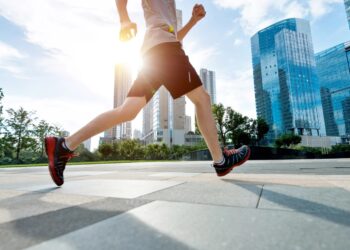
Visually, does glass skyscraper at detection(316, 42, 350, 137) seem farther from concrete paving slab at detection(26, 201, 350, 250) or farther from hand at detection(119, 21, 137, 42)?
concrete paving slab at detection(26, 201, 350, 250)

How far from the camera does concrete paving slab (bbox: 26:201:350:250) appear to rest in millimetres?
627

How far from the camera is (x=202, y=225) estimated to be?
0.80 m

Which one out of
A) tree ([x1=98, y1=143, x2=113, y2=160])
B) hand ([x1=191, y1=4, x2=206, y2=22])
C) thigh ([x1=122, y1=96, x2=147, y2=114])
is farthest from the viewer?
tree ([x1=98, y1=143, x2=113, y2=160])

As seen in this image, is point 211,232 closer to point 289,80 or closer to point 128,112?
point 128,112

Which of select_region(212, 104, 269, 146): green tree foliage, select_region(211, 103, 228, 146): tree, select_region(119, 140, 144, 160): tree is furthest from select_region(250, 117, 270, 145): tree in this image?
select_region(119, 140, 144, 160): tree

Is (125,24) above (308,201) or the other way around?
above

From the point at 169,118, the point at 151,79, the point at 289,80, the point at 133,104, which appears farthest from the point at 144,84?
the point at 289,80

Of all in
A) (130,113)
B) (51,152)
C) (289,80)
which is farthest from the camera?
(289,80)

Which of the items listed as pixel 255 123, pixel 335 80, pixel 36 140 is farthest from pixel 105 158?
pixel 335 80

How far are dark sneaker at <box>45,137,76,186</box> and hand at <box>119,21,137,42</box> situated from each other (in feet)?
3.47

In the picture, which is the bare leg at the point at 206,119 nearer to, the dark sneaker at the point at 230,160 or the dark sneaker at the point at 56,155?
the dark sneaker at the point at 230,160

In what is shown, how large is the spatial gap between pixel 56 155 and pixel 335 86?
371 feet

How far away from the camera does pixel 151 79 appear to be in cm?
204

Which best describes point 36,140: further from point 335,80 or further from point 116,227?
point 335,80
